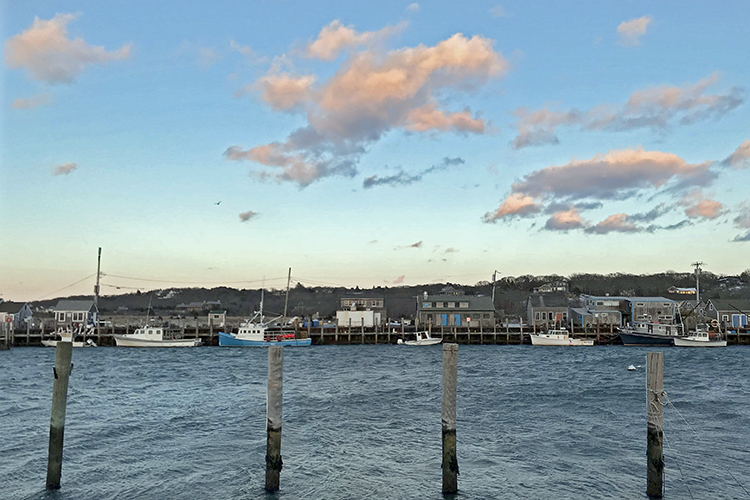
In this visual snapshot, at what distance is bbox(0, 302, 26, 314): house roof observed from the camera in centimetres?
10905

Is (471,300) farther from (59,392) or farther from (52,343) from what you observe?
(59,392)

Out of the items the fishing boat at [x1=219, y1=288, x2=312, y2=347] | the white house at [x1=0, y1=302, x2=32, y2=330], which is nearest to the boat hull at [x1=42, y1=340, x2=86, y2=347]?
the fishing boat at [x1=219, y1=288, x2=312, y2=347]

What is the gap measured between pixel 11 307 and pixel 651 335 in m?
105

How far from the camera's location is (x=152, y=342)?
3231 inches

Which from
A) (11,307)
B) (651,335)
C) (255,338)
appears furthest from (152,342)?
(651,335)

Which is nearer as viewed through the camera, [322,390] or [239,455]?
[239,455]

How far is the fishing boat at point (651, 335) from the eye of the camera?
292 feet

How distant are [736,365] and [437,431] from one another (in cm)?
4475

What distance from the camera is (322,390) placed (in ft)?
131

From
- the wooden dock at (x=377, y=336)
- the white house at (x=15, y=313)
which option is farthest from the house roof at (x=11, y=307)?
the wooden dock at (x=377, y=336)

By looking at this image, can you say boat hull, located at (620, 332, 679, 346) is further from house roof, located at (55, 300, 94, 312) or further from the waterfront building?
house roof, located at (55, 300, 94, 312)

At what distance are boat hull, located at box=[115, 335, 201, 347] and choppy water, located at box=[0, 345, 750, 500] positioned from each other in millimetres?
30657

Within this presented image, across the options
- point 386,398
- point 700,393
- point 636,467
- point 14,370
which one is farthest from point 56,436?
point 14,370

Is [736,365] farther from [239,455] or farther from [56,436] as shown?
[56,436]
